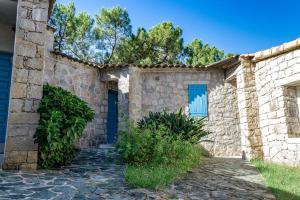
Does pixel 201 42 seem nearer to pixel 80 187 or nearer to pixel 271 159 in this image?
pixel 271 159

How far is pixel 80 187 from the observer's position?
13.4ft

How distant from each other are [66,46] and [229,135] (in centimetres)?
1121

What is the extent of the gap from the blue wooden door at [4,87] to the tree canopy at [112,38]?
28.5 ft

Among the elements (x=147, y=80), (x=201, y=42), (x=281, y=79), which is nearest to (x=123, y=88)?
(x=147, y=80)

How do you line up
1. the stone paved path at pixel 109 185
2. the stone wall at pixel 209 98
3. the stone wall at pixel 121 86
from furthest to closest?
the stone wall at pixel 209 98 → the stone wall at pixel 121 86 → the stone paved path at pixel 109 185

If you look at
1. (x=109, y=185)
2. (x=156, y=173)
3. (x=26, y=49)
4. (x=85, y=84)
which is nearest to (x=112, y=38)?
(x=85, y=84)

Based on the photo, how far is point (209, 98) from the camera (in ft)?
33.3

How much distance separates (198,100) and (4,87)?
21.7 ft

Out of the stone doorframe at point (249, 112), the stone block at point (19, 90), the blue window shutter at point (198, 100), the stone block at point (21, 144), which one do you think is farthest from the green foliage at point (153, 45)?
the stone block at point (21, 144)

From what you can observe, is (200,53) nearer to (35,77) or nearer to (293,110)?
(293,110)

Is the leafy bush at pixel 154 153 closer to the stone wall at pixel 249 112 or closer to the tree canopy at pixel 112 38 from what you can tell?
the stone wall at pixel 249 112

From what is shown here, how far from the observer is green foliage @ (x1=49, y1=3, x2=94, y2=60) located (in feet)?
51.3

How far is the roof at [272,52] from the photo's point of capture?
7.00m

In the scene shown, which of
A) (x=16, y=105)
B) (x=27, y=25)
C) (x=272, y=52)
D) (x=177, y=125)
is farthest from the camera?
(x=272, y=52)
